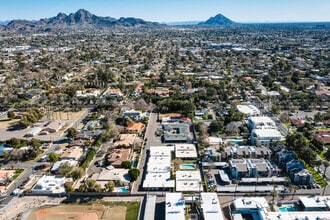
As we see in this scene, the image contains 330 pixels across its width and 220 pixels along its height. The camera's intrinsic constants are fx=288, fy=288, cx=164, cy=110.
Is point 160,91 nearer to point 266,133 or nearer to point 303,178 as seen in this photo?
point 266,133

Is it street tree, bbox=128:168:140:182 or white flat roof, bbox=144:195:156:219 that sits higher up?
street tree, bbox=128:168:140:182

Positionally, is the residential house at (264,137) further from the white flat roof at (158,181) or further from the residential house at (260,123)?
the white flat roof at (158,181)

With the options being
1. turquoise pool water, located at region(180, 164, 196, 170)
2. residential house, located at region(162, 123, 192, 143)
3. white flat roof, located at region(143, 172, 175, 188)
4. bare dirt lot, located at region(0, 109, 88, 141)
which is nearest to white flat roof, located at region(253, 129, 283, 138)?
residential house, located at region(162, 123, 192, 143)

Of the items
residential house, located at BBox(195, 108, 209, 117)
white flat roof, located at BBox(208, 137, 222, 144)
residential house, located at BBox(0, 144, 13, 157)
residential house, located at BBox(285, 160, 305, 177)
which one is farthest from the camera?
residential house, located at BBox(195, 108, 209, 117)

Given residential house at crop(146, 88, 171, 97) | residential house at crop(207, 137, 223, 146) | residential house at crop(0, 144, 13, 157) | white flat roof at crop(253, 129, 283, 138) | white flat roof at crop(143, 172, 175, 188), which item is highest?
residential house at crop(146, 88, 171, 97)

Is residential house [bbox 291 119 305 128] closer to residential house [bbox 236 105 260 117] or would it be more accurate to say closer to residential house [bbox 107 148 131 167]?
residential house [bbox 236 105 260 117]

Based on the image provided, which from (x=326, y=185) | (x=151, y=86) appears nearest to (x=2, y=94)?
(x=151, y=86)

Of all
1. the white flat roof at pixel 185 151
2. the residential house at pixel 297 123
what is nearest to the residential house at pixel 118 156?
the white flat roof at pixel 185 151
